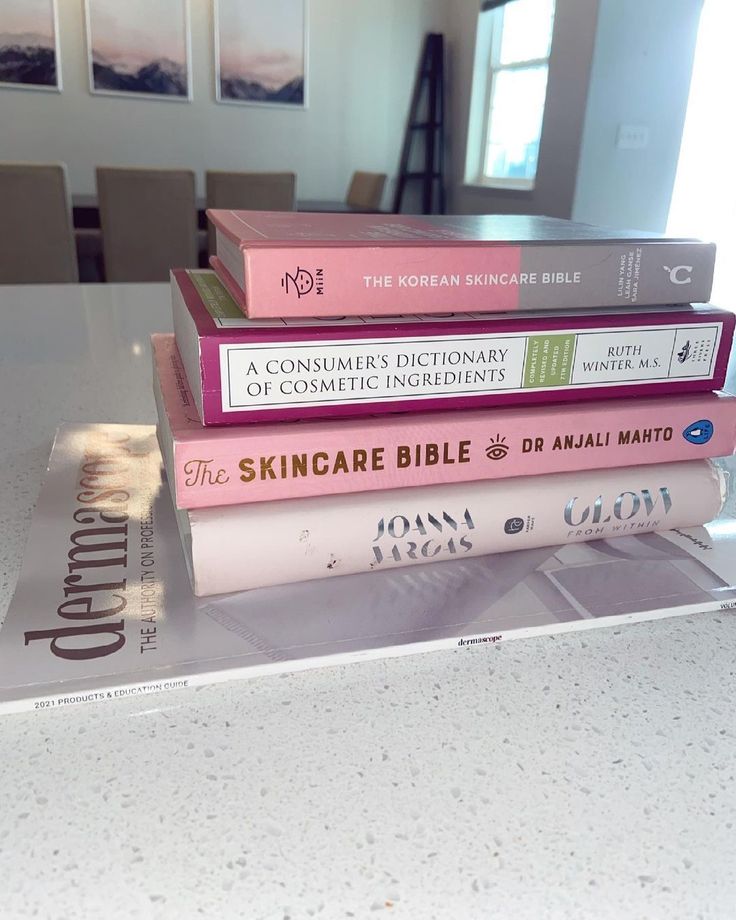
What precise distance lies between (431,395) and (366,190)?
163 inches

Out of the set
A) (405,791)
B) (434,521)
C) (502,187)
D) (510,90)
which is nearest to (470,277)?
(434,521)

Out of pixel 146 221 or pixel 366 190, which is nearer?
pixel 146 221

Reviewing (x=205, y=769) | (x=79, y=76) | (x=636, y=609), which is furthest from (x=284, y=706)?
(x=79, y=76)

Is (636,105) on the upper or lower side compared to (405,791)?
upper

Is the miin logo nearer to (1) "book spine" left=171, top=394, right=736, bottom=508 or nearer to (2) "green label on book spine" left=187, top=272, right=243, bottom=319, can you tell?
(1) "book spine" left=171, top=394, right=736, bottom=508

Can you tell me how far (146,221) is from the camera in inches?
115

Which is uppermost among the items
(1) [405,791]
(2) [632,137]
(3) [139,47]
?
(3) [139,47]

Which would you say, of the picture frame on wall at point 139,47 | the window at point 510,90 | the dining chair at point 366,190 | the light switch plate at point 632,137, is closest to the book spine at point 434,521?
the light switch plate at point 632,137

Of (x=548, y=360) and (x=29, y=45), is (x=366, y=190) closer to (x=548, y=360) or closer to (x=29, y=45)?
(x=29, y=45)

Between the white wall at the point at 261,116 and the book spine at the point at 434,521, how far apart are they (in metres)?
4.36

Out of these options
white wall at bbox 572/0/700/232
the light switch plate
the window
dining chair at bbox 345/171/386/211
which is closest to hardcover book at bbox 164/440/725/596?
white wall at bbox 572/0/700/232

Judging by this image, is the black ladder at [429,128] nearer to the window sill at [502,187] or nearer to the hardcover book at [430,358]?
the window sill at [502,187]

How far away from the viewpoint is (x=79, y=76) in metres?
3.88

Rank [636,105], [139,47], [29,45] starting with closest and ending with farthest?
[636,105]
[29,45]
[139,47]
